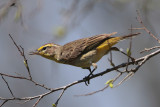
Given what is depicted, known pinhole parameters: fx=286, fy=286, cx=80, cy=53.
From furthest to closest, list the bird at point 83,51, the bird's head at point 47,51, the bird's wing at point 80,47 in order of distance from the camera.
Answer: the bird's head at point 47,51, the bird's wing at point 80,47, the bird at point 83,51

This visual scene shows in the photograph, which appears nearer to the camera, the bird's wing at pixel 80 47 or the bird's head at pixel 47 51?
the bird's wing at pixel 80 47

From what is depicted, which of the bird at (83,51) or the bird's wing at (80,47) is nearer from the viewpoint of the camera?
the bird at (83,51)

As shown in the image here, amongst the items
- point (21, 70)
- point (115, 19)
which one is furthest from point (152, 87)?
point (21, 70)

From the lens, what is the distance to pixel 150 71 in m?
13.3

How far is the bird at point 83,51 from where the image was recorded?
18.7 ft

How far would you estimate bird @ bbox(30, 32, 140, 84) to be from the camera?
5695 millimetres

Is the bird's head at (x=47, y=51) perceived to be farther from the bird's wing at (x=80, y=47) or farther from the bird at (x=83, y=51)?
the bird's wing at (x=80, y=47)

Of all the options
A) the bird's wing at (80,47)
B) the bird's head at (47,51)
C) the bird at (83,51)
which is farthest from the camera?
the bird's head at (47,51)

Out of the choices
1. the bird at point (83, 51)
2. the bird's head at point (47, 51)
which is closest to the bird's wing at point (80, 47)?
the bird at point (83, 51)

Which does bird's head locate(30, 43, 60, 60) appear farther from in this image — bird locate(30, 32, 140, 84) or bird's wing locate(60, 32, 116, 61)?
bird's wing locate(60, 32, 116, 61)

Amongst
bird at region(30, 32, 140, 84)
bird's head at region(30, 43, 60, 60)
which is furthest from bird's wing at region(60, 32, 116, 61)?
bird's head at region(30, 43, 60, 60)

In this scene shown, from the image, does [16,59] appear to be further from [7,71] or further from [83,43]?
[83,43]

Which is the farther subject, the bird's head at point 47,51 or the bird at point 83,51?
the bird's head at point 47,51

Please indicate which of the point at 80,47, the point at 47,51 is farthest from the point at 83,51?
the point at 47,51
